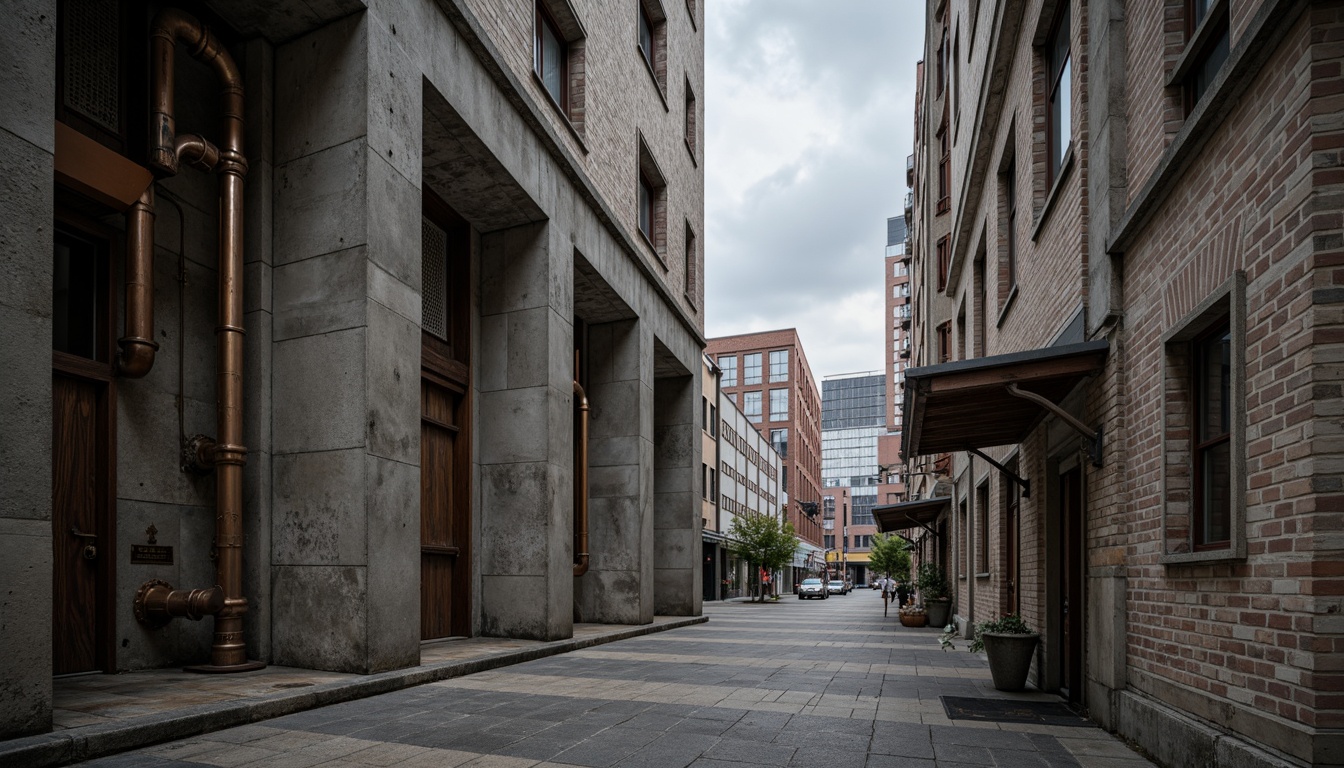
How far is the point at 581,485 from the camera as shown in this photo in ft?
55.2

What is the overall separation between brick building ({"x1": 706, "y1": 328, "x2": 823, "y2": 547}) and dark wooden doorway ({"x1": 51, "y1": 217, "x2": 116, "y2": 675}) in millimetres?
76915

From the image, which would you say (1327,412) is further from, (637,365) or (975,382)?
(637,365)

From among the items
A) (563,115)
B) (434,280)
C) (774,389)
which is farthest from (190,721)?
(774,389)

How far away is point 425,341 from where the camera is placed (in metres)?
12.8

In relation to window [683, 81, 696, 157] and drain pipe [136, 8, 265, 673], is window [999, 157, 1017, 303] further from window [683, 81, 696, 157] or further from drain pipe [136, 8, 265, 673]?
window [683, 81, 696, 157]

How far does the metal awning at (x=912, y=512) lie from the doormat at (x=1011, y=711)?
1526 cm

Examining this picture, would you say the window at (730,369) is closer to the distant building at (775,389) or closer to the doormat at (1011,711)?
the distant building at (775,389)

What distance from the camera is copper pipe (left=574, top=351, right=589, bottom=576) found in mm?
16531

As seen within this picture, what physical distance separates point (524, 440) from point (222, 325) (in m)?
5.64

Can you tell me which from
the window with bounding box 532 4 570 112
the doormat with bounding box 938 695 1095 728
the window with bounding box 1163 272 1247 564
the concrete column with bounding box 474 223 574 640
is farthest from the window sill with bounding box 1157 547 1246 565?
the window with bounding box 532 4 570 112

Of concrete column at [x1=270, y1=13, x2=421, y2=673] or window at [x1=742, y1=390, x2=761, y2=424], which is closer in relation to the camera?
concrete column at [x1=270, y1=13, x2=421, y2=673]

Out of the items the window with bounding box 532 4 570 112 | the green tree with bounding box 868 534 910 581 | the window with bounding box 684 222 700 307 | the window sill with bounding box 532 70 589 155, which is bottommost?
the green tree with bounding box 868 534 910 581

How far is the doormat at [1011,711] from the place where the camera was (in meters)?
7.58

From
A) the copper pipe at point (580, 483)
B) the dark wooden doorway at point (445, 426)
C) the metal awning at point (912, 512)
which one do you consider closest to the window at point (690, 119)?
the copper pipe at point (580, 483)
